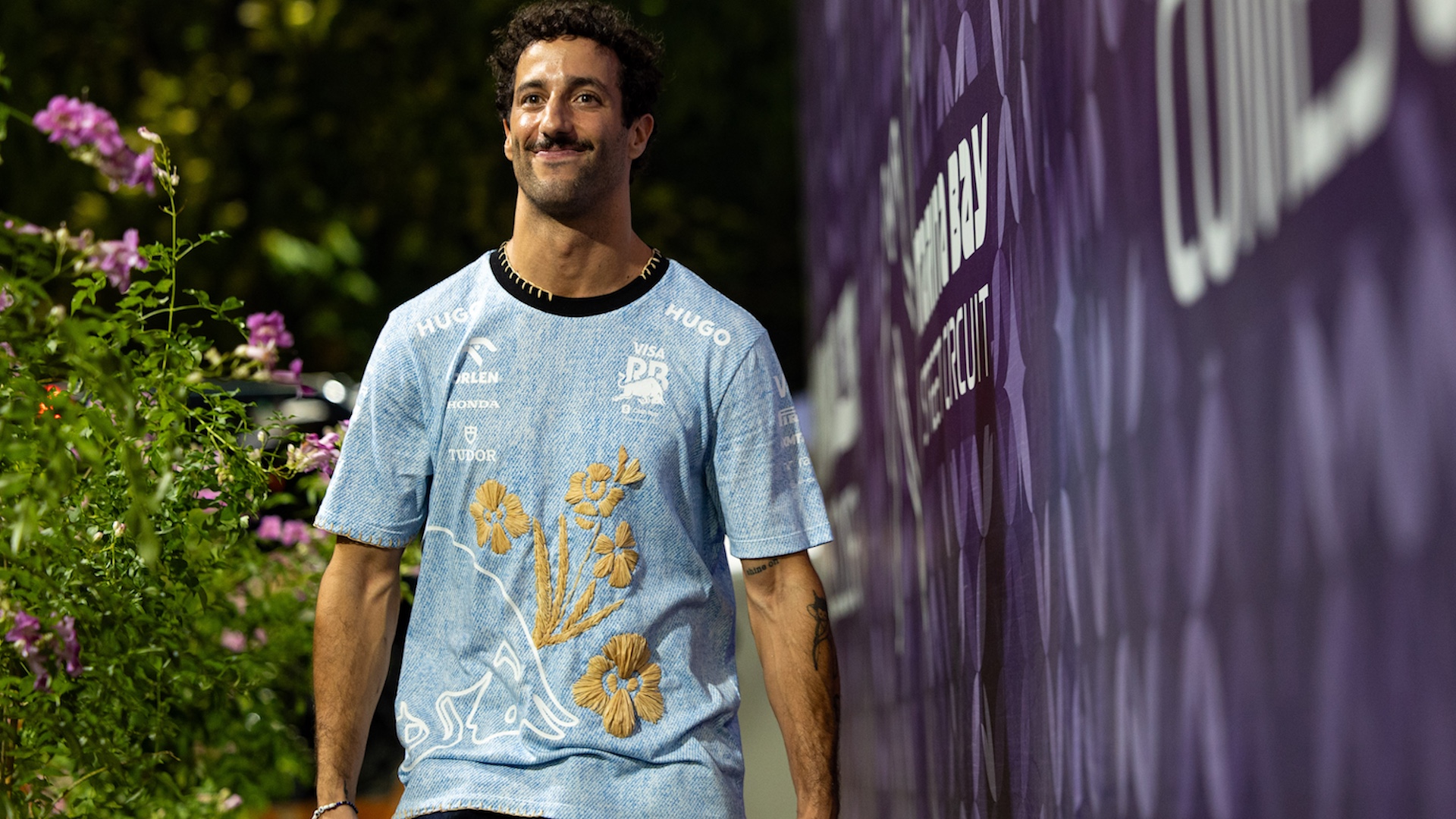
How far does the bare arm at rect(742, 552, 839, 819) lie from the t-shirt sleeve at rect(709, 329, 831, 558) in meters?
0.04

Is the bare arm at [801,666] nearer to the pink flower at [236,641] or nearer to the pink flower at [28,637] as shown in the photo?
the pink flower at [28,637]

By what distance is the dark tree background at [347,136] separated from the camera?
11453mm

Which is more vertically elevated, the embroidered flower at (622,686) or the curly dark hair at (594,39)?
the curly dark hair at (594,39)

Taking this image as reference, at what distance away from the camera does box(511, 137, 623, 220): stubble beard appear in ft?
9.18

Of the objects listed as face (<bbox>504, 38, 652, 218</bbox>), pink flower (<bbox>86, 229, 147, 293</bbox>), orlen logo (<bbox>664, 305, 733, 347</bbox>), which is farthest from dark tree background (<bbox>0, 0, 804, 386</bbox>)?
orlen logo (<bbox>664, 305, 733, 347</bbox>)

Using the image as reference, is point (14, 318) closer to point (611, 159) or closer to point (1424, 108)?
point (611, 159)

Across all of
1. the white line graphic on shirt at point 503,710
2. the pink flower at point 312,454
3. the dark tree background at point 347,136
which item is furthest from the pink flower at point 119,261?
the dark tree background at point 347,136

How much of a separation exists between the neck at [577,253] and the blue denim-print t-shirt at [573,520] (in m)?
0.03

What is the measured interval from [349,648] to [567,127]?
0.90 metres

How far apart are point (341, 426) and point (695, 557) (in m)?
0.99

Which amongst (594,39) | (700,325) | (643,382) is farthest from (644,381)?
(594,39)

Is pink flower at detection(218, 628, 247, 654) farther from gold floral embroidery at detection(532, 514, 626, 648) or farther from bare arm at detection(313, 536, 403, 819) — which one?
gold floral embroidery at detection(532, 514, 626, 648)

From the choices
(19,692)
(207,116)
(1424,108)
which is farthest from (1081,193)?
(207,116)

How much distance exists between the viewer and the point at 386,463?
2.77 m
